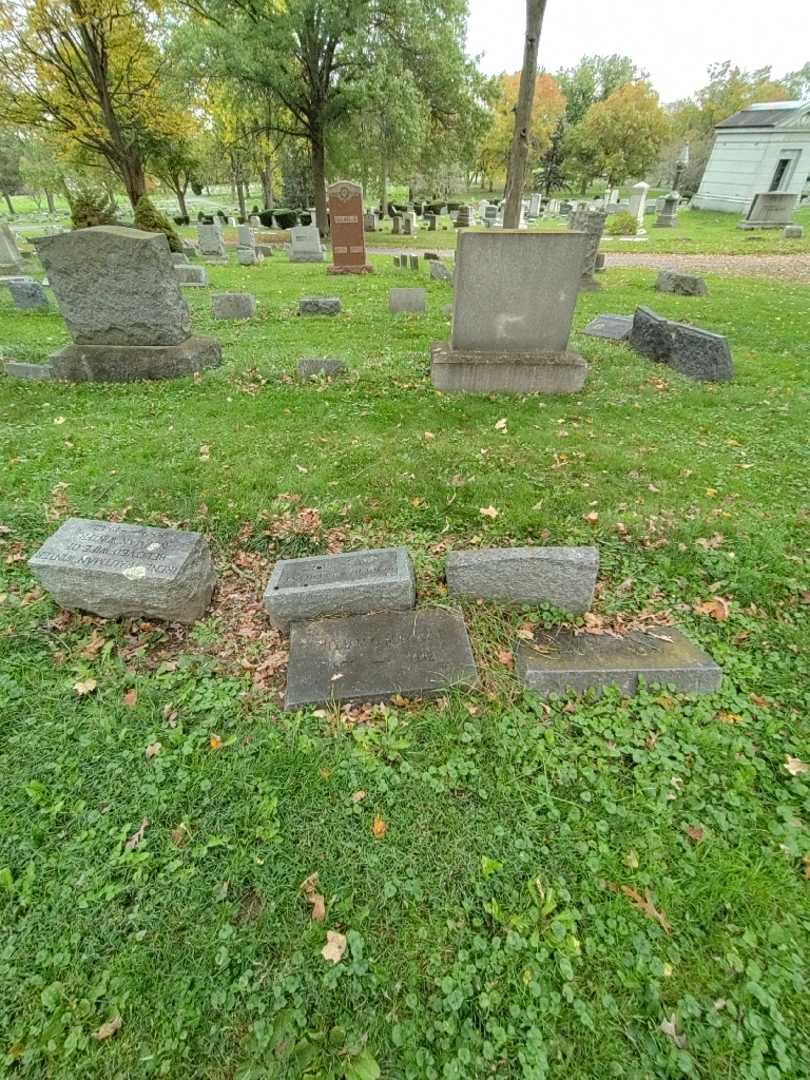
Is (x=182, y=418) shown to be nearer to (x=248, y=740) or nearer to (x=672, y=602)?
(x=248, y=740)

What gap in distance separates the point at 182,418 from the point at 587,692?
501cm

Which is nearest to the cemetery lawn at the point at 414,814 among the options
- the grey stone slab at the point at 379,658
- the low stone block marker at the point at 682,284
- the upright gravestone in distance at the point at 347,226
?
the grey stone slab at the point at 379,658

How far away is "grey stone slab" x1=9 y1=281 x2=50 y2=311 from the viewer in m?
10.5

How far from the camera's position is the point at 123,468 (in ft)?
15.6

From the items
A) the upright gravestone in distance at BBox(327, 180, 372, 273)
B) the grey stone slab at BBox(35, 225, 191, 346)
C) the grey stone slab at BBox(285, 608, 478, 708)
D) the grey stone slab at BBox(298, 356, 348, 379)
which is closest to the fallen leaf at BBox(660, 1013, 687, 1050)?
the grey stone slab at BBox(285, 608, 478, 708)

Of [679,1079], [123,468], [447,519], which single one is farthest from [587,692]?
[123,468]

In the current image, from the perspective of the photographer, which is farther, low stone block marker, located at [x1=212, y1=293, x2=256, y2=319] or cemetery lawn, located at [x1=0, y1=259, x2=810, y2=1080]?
low stone block marker, located at [x1=212, y1=293, x2=256, y2=319]

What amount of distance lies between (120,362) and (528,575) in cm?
626

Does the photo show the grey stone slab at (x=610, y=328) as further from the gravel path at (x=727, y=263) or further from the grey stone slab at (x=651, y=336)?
the gravel path at (x=727, y=263)

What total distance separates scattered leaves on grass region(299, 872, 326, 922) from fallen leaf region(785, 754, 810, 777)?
2.20m

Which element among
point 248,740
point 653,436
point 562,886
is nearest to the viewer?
point 562,886

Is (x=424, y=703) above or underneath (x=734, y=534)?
underneath

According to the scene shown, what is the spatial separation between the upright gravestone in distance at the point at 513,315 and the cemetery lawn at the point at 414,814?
6.51 feet

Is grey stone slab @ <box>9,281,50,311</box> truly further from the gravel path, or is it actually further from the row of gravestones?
the gravel path
